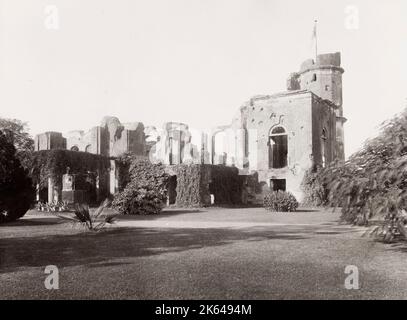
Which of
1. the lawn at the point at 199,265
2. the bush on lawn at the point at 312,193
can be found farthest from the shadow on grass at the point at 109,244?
the bush on lawn at the point at 312,193

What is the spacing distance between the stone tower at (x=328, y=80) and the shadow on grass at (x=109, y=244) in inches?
1298

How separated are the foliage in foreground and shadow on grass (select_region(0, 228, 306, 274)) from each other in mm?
1695

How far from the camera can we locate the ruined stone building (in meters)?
31.8

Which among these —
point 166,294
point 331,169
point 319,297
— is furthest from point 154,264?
point 331,169

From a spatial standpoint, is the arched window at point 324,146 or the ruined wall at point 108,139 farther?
the ruined wall at point 108,139

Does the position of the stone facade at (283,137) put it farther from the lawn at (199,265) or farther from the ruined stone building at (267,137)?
the lawn at (199,265)

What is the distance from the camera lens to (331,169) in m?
11.7

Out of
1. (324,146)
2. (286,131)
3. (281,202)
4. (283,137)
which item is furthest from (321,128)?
(281,202)

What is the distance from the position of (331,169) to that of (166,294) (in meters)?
7.63

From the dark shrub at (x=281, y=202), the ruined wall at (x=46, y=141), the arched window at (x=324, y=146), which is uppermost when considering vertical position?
the ruined wall at (x=46, y=141)

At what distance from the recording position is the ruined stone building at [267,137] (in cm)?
3181

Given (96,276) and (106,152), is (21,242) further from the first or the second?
(106,152)

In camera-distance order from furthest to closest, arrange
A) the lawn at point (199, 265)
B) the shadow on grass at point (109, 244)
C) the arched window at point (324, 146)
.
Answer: the arched window at point (324, 146) < the shadow on grass at point (109, 244) < the lawn at point (199, 265)
